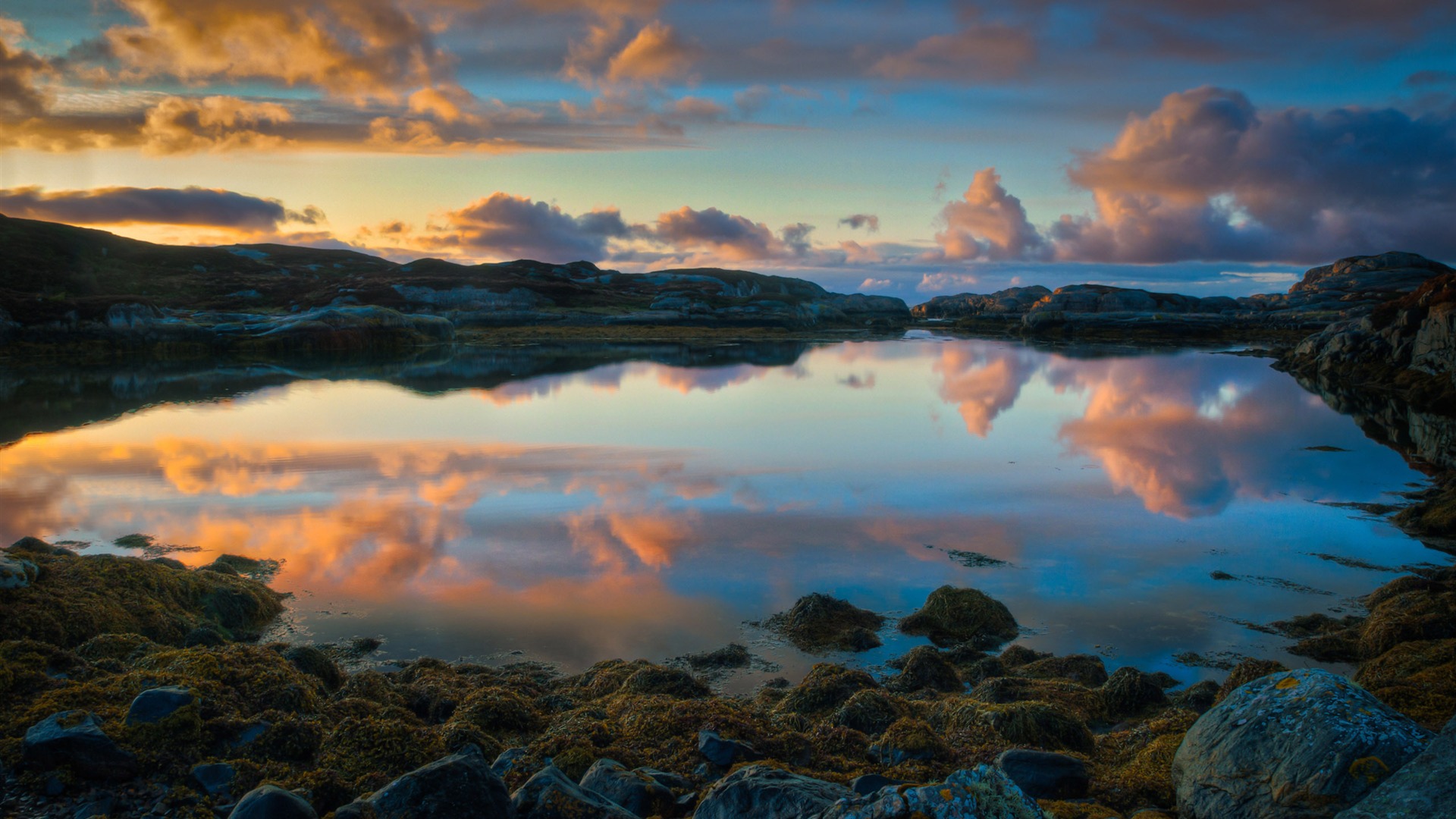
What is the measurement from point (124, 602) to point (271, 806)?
20.9 feet

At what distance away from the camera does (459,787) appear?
4508 mm

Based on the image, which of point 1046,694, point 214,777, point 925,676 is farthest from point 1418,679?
point 214,777

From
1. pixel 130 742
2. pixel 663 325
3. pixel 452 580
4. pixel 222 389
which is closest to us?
pixel 130 742

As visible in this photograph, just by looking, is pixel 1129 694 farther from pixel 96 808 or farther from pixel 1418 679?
pixel 96 808

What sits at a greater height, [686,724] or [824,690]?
[686,724]

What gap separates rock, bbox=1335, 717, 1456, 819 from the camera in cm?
399

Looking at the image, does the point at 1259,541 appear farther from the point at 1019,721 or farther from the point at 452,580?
the point at 452,580

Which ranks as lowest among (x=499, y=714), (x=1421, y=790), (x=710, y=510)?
(x=710, y=510)

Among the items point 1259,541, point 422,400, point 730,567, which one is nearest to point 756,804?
point 730,567

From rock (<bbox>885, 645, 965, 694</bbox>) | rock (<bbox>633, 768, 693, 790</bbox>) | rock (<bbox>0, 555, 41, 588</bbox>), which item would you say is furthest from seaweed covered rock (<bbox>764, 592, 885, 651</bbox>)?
rock (<bbox>0, 555, 41, 588</bbox>)

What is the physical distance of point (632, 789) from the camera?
5223 millimetres

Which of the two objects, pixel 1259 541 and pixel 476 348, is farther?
pixel 476 348

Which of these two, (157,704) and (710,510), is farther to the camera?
(710,510)

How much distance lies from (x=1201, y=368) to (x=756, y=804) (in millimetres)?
59079
